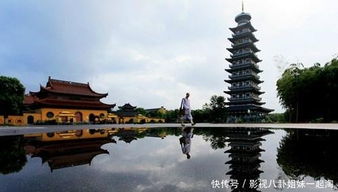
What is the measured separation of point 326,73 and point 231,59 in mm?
19686

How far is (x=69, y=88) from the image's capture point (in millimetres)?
38562

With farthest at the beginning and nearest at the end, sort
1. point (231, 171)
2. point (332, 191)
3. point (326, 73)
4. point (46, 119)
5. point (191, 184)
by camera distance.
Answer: point (46, 119) → point (326, 73) → point (231, 171) → point (191, 184) → point (332, 191)

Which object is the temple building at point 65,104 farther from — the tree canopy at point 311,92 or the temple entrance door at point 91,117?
the tree canopy at point 311,92

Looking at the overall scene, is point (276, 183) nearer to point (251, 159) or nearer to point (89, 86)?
point (251, 159)

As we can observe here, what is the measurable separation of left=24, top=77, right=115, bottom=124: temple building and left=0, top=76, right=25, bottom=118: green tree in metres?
2.88

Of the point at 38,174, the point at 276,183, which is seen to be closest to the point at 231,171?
the point at 276,183

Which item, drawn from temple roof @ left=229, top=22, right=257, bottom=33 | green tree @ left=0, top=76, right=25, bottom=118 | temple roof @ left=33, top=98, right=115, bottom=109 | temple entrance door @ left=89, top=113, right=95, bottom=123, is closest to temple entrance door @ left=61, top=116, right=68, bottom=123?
temple roof @ left=33, top=98, right=115, bottom=109

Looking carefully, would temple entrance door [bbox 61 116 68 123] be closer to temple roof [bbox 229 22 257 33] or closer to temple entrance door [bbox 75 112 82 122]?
temple entrance door [bbox 75 112 82 122]

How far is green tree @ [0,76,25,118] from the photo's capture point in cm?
2975

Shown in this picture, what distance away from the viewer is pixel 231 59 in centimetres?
4688

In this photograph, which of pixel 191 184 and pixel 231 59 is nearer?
pixel 191 184

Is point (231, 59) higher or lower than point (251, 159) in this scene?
higher

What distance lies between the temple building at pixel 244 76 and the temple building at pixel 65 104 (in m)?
22.1

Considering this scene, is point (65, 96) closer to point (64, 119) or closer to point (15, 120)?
point (64, 119)
